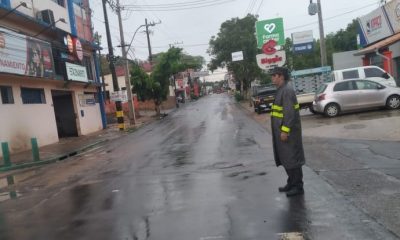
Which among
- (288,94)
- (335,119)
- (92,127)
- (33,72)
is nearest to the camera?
(288,94)

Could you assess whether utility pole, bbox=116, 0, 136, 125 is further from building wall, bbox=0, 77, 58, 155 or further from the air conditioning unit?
building wall, bbox=0, 77, 58, 155

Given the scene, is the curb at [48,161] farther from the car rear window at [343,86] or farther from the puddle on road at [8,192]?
the car rear window at [343,86]

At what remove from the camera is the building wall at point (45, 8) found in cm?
2435

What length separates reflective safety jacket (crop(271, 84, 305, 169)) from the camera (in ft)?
23.9

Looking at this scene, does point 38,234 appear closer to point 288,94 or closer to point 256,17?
point 288,94

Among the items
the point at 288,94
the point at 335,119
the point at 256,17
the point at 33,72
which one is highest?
the point at 256,17

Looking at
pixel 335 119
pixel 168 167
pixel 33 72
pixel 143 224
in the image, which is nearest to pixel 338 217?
pixel 143 224

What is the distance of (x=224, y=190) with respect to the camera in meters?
8.44

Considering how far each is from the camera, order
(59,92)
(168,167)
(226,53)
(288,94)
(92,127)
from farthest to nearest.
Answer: (226,53) → (92,127) → (59,92) → (168,167) → (288,94)

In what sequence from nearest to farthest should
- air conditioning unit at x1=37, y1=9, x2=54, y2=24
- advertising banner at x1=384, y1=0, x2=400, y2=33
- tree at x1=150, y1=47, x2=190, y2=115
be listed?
air conditioning unit at x1=37, y1=9, x2=54, y2=24 → advertising banner at x1=384, y1=0, x2=400, y2=33 → tree at x1=150, y1=47, x2=190, y2=115

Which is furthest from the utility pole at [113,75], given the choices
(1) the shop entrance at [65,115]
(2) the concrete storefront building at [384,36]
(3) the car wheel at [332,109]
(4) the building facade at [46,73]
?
(2) the concrete storefront building at [384,36]

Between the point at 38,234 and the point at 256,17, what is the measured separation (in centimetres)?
5708

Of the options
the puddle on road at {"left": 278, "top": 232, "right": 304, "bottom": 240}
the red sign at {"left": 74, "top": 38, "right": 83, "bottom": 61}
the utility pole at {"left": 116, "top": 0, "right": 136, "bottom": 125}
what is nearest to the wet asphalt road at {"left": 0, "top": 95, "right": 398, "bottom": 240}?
the puddle on road at {"left": 278, "top": 232, "right": 304, "bottom": 240}

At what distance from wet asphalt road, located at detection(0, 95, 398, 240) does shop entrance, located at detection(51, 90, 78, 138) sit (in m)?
18.5
